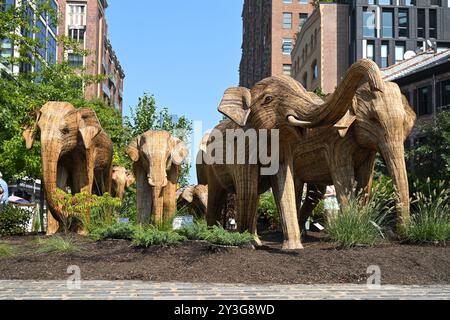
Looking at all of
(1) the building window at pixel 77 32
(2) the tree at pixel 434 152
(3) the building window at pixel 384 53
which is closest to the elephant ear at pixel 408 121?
(2) the tree at pixel 434 152

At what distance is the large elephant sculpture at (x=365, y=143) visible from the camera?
10.3m

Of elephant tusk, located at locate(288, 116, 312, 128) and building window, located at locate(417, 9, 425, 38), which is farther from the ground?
building window, located at locate(417, 9, 425, 38)

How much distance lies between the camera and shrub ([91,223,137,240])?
10.6m

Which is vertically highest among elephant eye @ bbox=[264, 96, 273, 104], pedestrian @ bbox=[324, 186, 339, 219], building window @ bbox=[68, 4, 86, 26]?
building window @ bbox=[68, 4, 86, 26]

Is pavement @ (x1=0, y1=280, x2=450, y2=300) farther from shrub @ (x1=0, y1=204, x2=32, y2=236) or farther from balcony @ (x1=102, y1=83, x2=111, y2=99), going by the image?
balcony @ (x1=102, y1=83, x2=111, y2=99)

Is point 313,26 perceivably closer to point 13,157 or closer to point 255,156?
point 13,157

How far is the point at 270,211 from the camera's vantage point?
2008 centimetres

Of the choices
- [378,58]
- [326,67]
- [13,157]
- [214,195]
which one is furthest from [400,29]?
[214,195]

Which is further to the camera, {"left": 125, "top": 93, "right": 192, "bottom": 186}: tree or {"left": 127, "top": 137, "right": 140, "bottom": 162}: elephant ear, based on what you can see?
{"left": 125, "top": 93, "right": 192, "bottom": 186}: tree

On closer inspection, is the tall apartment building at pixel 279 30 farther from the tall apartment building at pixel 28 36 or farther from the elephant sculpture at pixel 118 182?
the elephant sculpture at pixel 118 182

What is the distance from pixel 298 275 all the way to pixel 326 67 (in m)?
50.9

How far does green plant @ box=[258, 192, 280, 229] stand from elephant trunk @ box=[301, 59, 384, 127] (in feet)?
36.7

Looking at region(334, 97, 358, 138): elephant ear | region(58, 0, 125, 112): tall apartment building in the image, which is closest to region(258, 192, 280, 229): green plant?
region(334, 97, 358, 138): elephant ear

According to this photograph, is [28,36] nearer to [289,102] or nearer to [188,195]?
[188,195]
